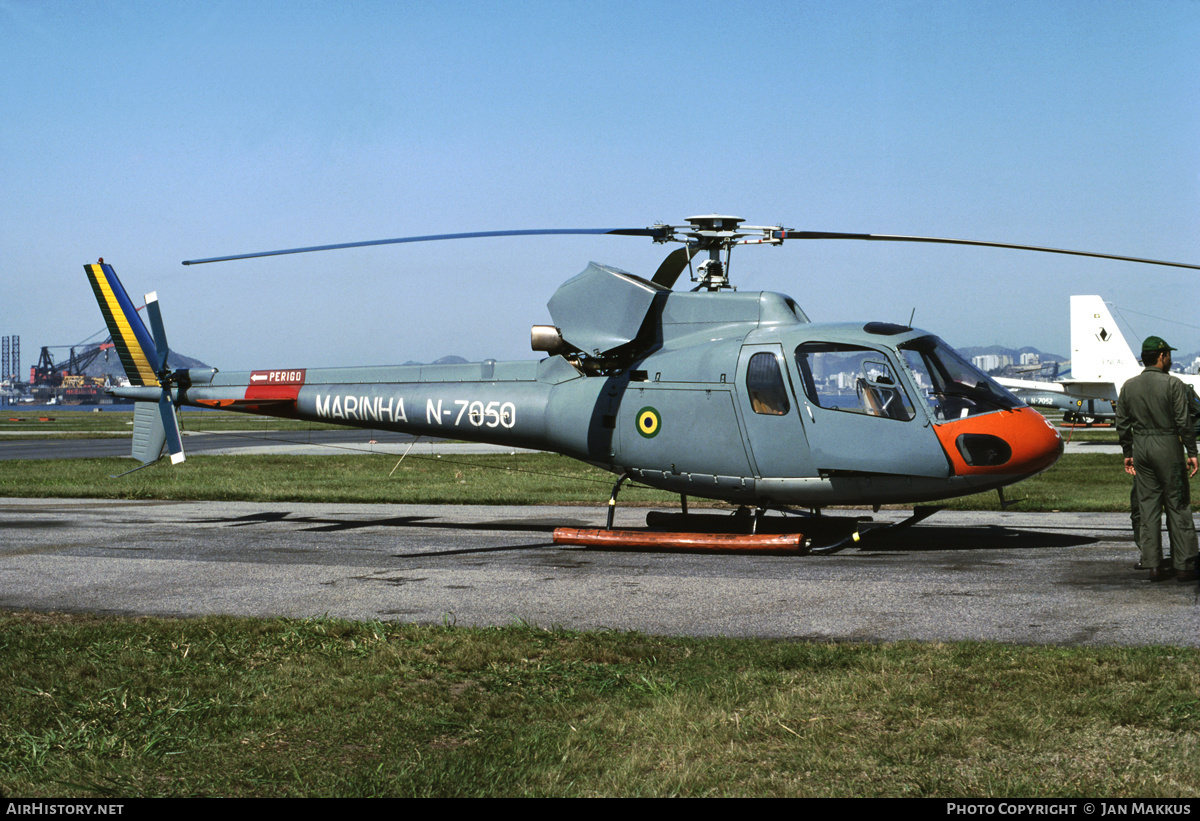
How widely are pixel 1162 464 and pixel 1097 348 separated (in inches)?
1725

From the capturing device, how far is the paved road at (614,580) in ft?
26.1

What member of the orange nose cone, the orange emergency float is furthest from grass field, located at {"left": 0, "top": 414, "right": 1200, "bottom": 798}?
the orange nose cone

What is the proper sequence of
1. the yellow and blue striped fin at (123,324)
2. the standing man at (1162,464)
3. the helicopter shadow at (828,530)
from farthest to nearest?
the yellow and blue striped fin at (123,324)
the helicopter shadow at (828,530)
the standing man at (1162,464)

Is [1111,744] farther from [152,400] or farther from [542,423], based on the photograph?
[152,400]

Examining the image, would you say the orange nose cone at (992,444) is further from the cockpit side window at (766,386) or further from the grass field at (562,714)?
the grass field at (562,714)

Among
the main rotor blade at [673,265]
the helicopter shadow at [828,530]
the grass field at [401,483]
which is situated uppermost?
the main rotor blade at [673,265]

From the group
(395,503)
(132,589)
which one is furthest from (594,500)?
(132,589)

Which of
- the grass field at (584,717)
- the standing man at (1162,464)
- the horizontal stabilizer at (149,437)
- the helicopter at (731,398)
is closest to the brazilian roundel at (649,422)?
the helicopter at (731,398)

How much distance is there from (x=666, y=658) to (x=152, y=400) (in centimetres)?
1330

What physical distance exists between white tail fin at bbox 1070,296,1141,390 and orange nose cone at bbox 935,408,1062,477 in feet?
135

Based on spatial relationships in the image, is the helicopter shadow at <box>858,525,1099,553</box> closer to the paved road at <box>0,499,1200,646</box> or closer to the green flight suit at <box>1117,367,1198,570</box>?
the paved road at <box>0,499,1200,646</box>

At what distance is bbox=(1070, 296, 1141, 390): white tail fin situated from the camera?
48312 mm

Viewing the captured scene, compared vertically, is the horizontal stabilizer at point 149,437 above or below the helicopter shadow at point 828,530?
above

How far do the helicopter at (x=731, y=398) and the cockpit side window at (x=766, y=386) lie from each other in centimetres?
2
